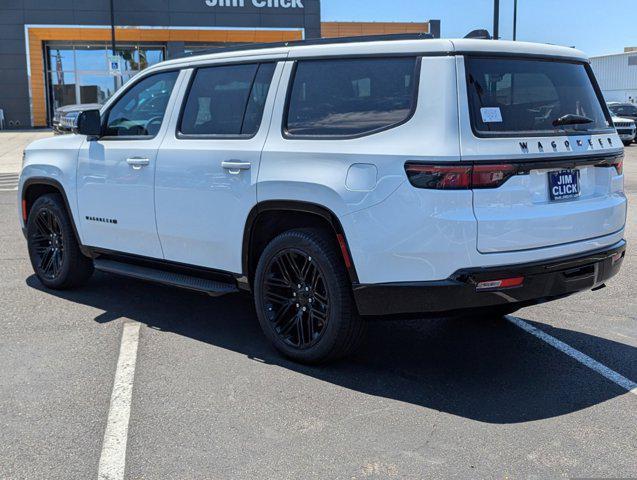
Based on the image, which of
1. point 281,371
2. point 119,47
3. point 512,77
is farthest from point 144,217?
point 119,47

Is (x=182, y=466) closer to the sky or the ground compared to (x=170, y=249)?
closer to the ground

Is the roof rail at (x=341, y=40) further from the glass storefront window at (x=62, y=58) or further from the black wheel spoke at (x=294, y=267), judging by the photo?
the glass storefront window at (x=62, y=58)

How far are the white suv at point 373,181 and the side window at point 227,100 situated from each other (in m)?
0.01

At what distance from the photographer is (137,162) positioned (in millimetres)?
5145

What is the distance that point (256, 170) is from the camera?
14.4 feet

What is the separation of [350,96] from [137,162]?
1881mm

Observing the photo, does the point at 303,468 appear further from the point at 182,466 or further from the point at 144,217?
the point at 144,217

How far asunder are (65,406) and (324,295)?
1.60m

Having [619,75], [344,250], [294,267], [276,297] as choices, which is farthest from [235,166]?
[619,75]

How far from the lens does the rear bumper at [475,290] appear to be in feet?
12.1

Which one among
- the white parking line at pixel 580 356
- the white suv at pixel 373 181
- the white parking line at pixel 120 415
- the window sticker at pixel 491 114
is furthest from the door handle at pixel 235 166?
the white parking line at pixel 580 356

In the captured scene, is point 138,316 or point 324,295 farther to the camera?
point 138,316

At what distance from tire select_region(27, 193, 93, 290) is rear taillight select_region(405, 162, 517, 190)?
11.6 ft

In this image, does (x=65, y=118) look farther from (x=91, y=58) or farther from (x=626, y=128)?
(x=626, y=128)
